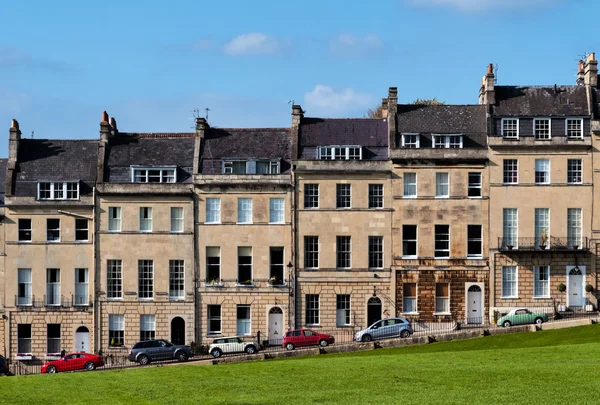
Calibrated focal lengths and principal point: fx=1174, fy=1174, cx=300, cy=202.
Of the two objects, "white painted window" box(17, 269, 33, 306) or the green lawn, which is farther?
"white painted window" box(17, 269, 33, 306)

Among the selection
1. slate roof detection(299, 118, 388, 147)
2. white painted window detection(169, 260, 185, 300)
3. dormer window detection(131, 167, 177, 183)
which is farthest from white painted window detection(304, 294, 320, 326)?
dormer window detection(131, 167, 177, 183)

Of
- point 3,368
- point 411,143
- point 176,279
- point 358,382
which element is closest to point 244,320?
point 176,279

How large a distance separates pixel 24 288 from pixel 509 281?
107 ft

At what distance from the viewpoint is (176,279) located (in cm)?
7888

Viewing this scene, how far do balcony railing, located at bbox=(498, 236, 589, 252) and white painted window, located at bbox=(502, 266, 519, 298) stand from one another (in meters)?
1.46

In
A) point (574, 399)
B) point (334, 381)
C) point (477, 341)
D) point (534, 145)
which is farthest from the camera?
point (534, 145)

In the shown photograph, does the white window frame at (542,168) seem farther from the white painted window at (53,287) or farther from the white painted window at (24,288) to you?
the white painted window at (24,288)

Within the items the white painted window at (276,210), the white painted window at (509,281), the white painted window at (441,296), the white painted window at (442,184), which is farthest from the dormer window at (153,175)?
the white painted window at (509,281)

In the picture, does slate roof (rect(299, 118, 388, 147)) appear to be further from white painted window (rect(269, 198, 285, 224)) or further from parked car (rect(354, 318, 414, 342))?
parked car (rect(354, 318, 414, 342))

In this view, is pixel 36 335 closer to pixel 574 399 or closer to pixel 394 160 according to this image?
pixel 394 160

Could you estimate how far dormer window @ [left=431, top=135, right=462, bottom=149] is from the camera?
7769cm

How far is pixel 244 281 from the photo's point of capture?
78.5 meters

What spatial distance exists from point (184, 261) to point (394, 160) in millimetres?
15578

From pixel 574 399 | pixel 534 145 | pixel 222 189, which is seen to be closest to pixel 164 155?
pixel 222 189
